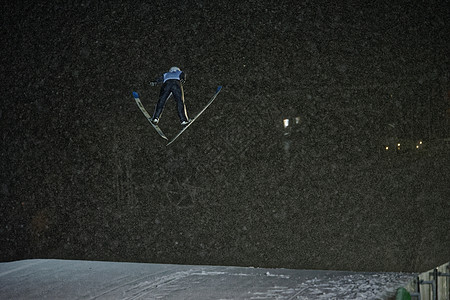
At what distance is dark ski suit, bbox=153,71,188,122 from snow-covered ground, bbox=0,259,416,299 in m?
0.57

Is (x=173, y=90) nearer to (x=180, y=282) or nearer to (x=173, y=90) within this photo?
(x=173, y=90)

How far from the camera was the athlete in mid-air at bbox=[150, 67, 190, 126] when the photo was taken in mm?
1606

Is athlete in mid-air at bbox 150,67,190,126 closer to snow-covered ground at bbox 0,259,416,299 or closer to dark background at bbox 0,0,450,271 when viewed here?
dark background at bbox 0,0,450,271

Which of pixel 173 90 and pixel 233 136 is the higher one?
pixel 173 90

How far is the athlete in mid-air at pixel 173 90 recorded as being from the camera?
1606 millimetres

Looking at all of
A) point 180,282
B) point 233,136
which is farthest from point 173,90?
point 180,282

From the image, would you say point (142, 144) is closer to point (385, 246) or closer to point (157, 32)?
point (157, 32)

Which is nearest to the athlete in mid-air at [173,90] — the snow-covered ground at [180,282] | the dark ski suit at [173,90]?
the dark ski suit at [173,90]

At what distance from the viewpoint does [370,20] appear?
154 centimetres

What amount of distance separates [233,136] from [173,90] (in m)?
0.28

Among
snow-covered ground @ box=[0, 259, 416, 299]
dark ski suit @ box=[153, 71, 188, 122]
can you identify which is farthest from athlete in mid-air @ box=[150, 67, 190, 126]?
snow-covered ground @ box=[0, 259, 416, 299]

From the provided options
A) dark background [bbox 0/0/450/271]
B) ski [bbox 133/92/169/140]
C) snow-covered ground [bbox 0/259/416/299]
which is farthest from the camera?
ski [bbox 133/92/169/140]

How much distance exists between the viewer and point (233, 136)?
161 centimetres

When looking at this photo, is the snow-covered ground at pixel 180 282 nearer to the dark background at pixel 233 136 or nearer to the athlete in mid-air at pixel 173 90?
the dark background at pixel 233 136
